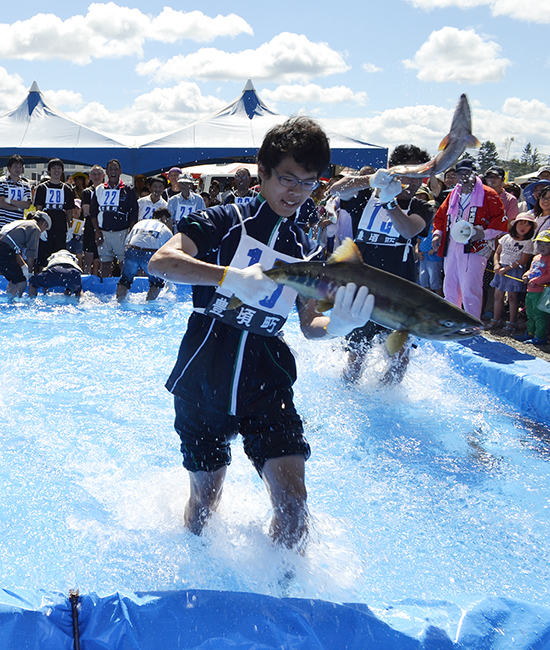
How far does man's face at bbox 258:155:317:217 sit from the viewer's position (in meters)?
2.35

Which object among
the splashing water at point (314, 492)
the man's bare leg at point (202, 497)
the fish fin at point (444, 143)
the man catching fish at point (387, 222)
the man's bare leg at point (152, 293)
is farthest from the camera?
the man's bare leg at point (152, 293)

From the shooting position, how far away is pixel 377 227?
501cm

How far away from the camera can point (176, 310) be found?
9828mm

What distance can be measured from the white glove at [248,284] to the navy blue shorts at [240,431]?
Answer: 19.5 inches

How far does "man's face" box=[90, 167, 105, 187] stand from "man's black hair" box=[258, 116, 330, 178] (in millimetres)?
9625

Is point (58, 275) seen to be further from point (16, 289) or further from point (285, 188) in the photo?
point (285, 188)

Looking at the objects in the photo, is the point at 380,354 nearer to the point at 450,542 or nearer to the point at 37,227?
the point at 450,542

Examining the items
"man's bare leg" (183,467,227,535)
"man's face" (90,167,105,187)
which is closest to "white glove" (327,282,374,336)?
"man's bare leg" (183,467,227,535)

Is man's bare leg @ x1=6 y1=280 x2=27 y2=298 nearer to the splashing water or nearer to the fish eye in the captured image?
the splashing water

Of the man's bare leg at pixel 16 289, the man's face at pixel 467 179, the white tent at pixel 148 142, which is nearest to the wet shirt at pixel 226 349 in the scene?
the man's face at pixel 467 179

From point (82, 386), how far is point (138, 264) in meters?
3.68

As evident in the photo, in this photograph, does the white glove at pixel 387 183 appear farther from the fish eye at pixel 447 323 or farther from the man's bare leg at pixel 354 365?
the fish eye at pixel 447 323

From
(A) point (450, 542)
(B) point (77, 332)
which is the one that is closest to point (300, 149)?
(A) point (450, 542)

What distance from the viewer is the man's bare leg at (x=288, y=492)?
2.35m
